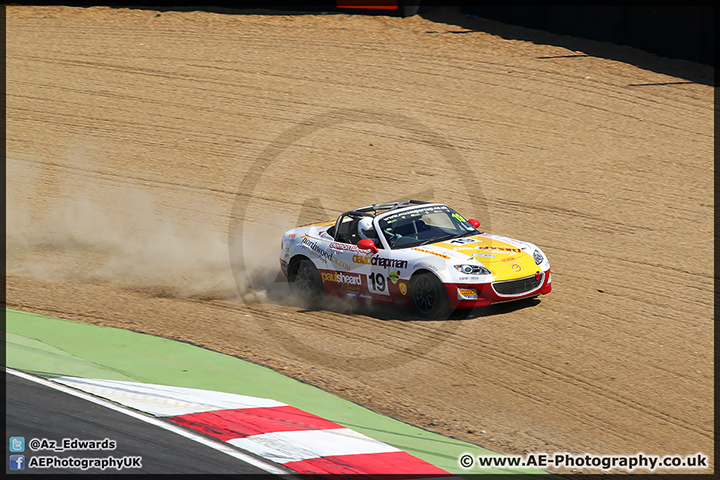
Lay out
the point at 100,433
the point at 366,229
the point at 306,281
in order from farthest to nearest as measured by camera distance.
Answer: the point at 306,281
the point at 366,229
the point at 100,433

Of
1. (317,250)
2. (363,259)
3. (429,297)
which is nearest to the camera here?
(429,297)

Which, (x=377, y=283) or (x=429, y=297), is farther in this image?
(x=377, y=283)

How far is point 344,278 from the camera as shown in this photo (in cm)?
1104

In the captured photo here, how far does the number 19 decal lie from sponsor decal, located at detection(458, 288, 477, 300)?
122 centimetres

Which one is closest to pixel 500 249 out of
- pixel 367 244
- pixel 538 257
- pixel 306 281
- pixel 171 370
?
pixel 538 257

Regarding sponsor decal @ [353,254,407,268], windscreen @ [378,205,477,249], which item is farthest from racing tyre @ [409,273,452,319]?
windscreen @ [378,205,477,249]

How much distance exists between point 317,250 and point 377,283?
1280 mm

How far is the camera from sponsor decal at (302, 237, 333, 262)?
37.0 feet

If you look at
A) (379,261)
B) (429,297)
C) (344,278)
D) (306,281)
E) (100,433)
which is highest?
(379,261)

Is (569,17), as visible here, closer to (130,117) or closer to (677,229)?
(677,229)

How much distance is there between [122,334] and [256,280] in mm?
3198

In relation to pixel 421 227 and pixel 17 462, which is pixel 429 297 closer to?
pixel 421 227

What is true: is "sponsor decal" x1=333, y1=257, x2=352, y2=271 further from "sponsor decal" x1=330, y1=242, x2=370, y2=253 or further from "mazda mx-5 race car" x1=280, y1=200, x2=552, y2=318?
"sponsor decal" x1=330, y1=242, x2=370, y2=253

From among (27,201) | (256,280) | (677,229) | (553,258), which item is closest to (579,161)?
(677,229)
